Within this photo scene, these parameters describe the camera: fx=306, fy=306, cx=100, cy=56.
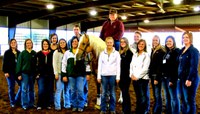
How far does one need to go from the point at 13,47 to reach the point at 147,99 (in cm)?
320

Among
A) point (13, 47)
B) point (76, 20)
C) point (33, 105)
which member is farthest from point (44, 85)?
point (76, 20)

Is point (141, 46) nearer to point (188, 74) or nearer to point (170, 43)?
point (170, 43)

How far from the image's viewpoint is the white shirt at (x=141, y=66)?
17.4ft

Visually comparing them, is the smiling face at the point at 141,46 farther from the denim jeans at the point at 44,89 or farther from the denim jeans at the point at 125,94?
the denim jeans at the point at 44,89

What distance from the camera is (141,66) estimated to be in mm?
5320

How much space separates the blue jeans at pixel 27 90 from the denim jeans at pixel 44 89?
180 mm

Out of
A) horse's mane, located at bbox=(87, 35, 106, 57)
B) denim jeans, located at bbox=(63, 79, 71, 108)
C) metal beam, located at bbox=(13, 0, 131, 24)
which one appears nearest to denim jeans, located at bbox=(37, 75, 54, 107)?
denim jeans, located at bbox=(63, 79, 71, 108)

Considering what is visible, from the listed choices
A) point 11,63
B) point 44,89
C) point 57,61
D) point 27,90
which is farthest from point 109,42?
point 11,63

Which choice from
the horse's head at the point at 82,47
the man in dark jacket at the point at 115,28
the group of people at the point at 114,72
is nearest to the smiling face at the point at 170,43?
the group of people at the point at 114,72

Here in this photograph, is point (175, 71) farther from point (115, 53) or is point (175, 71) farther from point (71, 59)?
point (71, 59)

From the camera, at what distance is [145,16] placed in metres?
27.3

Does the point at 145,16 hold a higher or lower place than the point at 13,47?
higher

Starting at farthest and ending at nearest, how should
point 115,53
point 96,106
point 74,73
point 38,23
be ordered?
point 38,23 < point 96,106 < point 74,73 < point 115,53

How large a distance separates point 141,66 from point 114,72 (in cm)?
51
